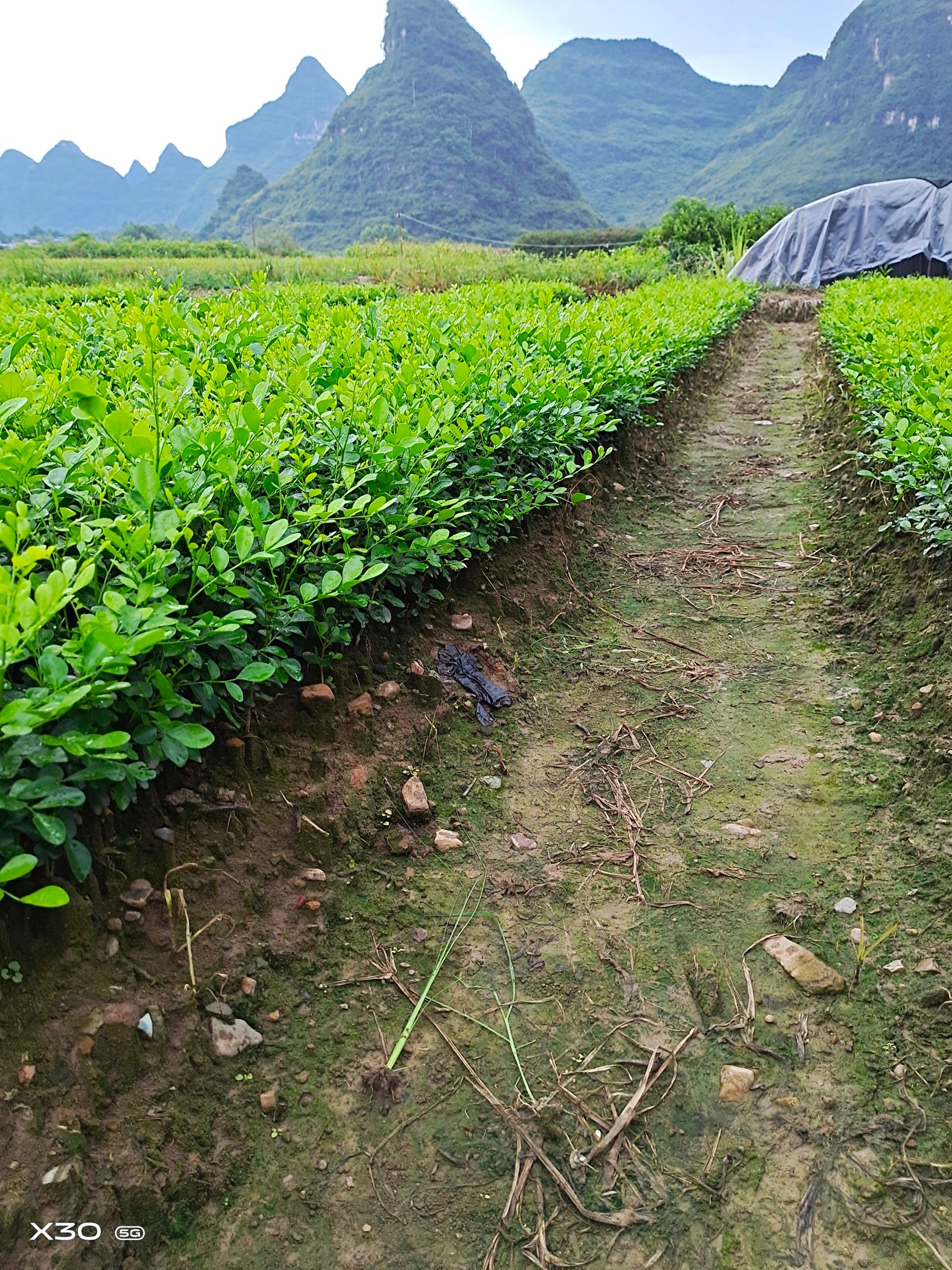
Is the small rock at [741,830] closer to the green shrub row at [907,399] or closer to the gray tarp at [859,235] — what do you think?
the green shrub row at [907,399]

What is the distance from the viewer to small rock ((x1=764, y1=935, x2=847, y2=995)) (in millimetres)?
1920

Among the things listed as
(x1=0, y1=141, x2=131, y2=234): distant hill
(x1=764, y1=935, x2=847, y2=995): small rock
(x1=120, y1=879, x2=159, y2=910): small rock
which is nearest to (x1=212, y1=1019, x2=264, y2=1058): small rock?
(x1=120, y1=879, x2=159, y2=910): small rock

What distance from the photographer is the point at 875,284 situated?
1216cm

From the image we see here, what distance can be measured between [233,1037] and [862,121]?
8909 centimetres

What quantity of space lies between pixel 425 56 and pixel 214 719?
323ft

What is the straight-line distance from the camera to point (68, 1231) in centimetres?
131

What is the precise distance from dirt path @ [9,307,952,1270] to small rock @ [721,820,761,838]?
15mm

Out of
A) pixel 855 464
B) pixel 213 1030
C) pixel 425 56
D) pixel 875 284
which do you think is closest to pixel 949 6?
pixel 425 56

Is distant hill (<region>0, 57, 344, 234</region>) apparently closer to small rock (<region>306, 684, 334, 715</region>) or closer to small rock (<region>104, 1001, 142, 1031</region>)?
small rock (<region>306, 684, 334, 715</region>)

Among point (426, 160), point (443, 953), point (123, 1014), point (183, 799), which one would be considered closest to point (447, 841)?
point (443, 953)

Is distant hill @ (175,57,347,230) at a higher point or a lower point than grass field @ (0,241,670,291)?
higher

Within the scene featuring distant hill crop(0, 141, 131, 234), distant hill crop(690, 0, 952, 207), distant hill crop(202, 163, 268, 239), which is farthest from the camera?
distant hill crop(0, 141, 131, 234)

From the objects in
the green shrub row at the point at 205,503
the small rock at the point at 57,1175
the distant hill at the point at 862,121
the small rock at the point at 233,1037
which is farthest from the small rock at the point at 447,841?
the distant hill at the point at 862,121

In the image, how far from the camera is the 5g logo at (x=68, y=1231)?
129 cm
